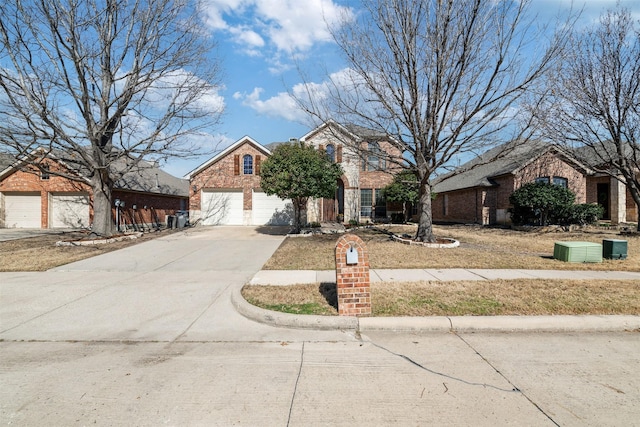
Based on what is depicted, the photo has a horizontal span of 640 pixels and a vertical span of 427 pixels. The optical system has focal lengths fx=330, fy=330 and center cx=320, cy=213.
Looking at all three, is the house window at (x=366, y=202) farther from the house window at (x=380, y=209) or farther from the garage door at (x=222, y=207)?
the garage door at (x=222, y=207)

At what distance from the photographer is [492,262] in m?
9.09

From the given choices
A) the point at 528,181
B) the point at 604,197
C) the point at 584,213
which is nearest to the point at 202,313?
the point at 584,213

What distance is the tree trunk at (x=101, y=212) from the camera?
571 inches

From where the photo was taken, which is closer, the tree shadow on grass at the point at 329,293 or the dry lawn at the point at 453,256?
the tree shadow on grass at the point at 329,293

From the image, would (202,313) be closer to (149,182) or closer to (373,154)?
(373,154)

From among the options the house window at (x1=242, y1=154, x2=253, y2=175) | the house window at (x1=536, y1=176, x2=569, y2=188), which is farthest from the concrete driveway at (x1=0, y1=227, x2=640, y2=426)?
the house window at (x1=536, y1=176, x2=569, y2=188)

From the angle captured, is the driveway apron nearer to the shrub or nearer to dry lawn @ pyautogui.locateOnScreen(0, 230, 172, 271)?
dry lawn @ pyautogui.locateOnScreen(0, 230, 172, 271)

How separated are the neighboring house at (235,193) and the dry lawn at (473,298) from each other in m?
16.5

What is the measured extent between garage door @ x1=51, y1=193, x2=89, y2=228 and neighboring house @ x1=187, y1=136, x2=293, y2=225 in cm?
664

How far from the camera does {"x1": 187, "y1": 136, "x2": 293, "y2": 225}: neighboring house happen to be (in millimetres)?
22562

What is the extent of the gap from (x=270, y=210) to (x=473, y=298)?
1832cm

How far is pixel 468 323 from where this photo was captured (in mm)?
4676

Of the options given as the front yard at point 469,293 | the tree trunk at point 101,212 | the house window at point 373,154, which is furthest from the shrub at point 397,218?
the tree trunk at point 101,212

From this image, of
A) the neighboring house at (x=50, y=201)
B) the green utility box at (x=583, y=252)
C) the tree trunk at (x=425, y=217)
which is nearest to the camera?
the green utility box at (x=583, y=252)
